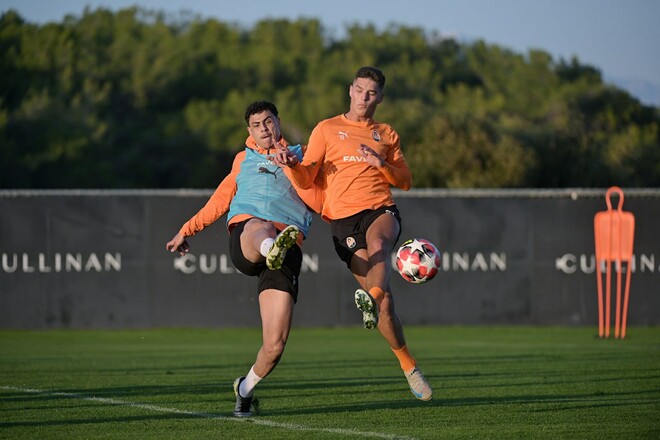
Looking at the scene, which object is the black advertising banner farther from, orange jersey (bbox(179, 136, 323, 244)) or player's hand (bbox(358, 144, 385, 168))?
player's hand (bbox(358, 144, 385, 168))

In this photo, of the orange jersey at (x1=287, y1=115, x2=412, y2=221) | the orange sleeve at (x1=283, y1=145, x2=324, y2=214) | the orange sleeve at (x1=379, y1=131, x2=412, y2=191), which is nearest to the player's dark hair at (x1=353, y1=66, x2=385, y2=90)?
the orange jersey at (x1=287, y1=115, x2=412, y2=221)

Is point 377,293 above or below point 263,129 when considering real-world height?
below

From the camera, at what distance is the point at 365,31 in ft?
265

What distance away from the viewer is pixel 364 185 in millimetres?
8961

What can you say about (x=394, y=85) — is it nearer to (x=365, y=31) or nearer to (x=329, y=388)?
(x=365, y=31)

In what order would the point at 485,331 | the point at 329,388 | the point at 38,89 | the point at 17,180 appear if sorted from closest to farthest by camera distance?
the point at 329,388 → the point at 485,331 → the point at 17,180 → the point at 38,89

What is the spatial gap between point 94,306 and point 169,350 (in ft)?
14.3

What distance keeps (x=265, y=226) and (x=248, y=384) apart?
117 cm

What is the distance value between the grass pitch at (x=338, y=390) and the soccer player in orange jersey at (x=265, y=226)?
1.79 feet

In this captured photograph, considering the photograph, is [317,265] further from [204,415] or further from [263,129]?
[263,129]

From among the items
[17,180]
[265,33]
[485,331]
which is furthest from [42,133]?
[485,331]

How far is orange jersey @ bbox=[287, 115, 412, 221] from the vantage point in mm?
8906

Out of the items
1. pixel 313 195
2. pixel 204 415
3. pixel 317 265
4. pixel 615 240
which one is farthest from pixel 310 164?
pixel 317 265

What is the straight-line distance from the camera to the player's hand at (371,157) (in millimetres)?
8523
